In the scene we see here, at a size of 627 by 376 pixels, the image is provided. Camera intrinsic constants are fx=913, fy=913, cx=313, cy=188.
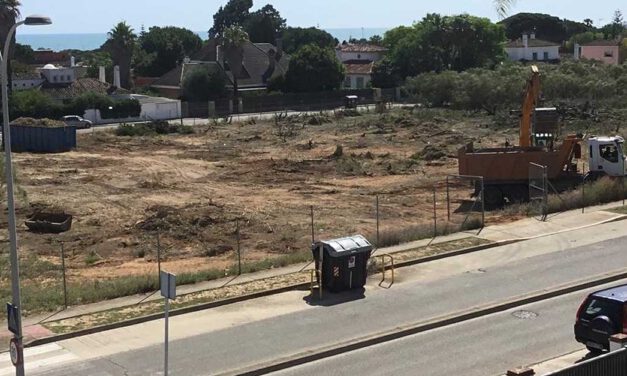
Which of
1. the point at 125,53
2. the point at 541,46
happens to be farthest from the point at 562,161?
the point at 541,46

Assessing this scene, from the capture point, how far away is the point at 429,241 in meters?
30.0

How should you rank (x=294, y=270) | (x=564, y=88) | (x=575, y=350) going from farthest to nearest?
(x=564, y=88), (x=294, y=270), (x=575, y=350)

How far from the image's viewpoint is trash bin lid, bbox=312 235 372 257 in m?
23.4

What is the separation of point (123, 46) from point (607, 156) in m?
73.4

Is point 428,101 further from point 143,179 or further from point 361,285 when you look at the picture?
point 361,285

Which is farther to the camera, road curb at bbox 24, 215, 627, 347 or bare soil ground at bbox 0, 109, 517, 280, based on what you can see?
bare soil ground at bbox 0, 109, 517, 280

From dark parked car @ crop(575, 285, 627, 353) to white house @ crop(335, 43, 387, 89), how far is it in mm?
102272

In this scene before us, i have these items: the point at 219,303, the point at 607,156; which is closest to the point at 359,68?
the point at 607,156

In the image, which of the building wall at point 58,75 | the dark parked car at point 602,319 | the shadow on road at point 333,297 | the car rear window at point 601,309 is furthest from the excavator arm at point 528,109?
the building wall at point 58,75

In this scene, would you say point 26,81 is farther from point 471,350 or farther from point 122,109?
point 471,350

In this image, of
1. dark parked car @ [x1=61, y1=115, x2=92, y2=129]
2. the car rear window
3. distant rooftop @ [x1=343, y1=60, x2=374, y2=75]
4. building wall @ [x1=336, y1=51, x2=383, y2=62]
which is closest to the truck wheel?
the car rear window

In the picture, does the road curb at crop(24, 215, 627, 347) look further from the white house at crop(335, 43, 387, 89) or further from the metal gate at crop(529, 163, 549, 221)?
the white house at crop(335, 43, 387, 89)

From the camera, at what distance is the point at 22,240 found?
33.5 metres

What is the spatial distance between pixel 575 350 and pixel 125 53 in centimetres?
9086
